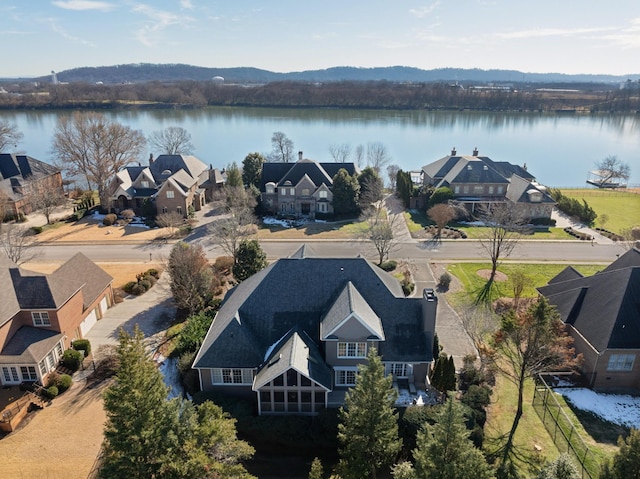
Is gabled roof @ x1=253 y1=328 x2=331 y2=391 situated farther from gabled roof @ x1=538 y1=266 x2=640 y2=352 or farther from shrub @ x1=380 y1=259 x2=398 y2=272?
shrub @ x1=380 y1=259 x2=398 y2=272

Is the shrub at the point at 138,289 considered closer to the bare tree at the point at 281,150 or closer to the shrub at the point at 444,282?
the shrub at the point at 444,282

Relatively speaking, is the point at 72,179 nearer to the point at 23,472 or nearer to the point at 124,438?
the point at 23,472

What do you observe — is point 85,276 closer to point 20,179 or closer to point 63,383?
point 63,383

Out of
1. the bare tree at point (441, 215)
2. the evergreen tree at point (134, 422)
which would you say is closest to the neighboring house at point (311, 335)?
the evergreen tree at point (134, 422)

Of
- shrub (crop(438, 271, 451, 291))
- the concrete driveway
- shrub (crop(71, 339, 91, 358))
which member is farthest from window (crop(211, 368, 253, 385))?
shrub (crop(438, 271, 451, 291))

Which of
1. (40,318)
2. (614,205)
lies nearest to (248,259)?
(40,318)

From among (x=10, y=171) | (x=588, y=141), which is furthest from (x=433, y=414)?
(x=588, y=141)
